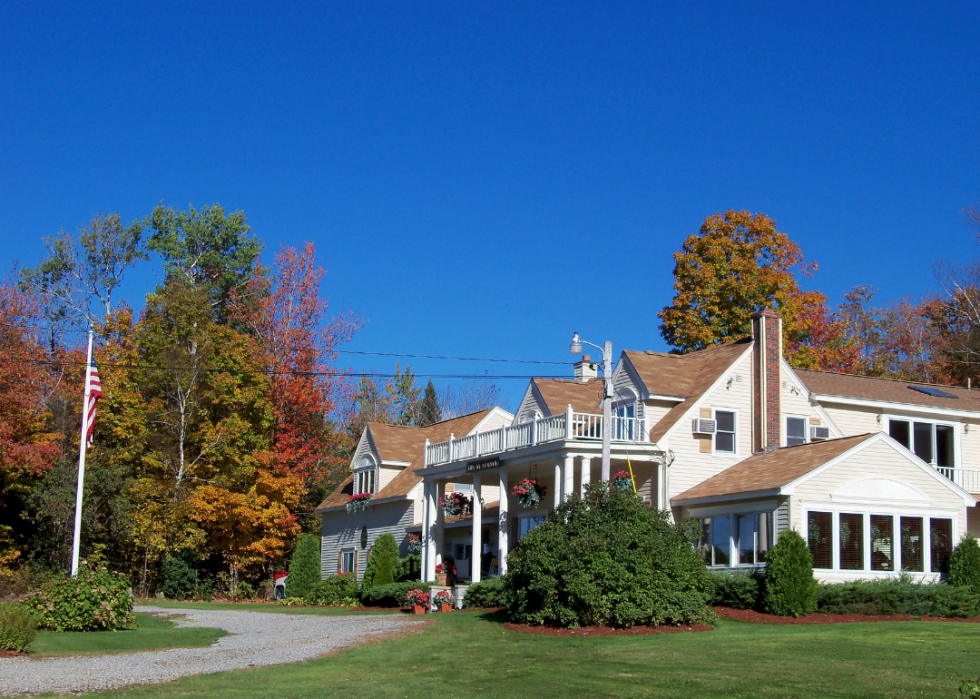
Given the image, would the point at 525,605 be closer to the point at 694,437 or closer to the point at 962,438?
the point at 694,437

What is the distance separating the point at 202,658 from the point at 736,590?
12772mm

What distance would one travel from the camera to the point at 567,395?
112 feet

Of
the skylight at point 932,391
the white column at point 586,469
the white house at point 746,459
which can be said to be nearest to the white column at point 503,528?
the white house at point 746,459

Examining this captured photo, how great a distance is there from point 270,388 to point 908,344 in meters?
34.3

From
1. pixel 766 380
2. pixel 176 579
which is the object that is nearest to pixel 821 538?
pixel 766 380

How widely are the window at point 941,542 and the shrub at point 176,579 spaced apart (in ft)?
92.2

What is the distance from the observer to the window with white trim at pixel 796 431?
106 ft

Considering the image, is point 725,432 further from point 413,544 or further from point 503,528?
point 413,544

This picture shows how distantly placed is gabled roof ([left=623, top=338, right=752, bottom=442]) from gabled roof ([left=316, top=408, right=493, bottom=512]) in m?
9.80

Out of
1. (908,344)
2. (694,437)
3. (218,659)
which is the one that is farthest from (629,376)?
(908,344)

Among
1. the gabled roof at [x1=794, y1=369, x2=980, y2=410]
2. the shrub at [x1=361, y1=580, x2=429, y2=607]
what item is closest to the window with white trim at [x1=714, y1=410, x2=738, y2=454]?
the gabled roof at [x1=794, y1=369, x2=980, y2=410]

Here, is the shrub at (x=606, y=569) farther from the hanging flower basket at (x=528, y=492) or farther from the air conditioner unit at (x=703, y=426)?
the air conditioner unit at (x=703, y=426)

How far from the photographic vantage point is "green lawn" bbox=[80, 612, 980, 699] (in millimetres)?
12930

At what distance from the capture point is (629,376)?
32094 mm
